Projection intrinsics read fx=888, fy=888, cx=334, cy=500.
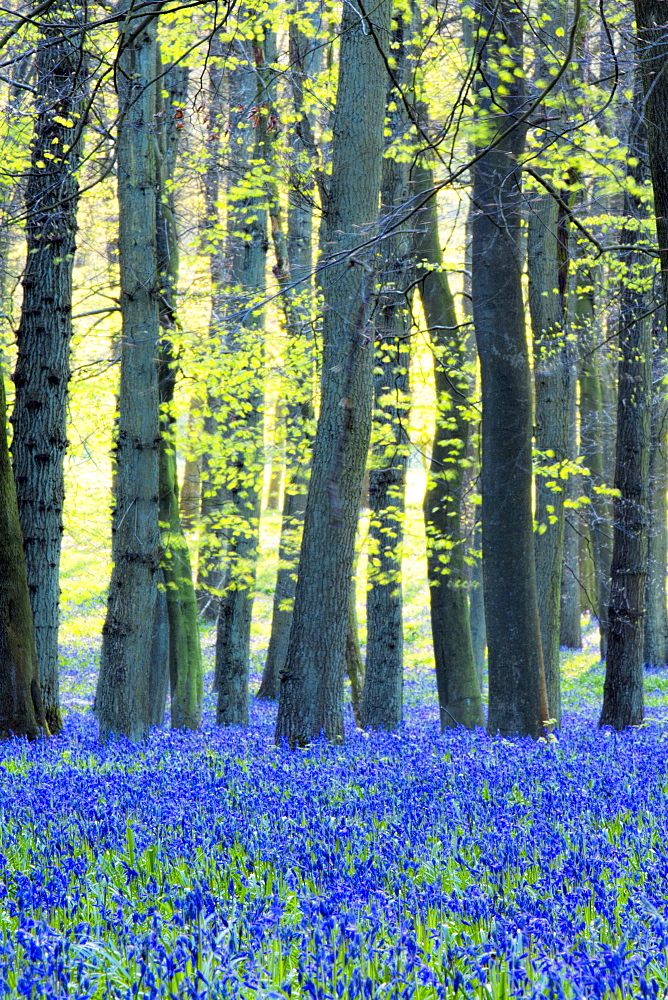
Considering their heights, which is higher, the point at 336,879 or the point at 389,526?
the point at 389,526

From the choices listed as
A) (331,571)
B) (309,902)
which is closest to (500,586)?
(331,571)

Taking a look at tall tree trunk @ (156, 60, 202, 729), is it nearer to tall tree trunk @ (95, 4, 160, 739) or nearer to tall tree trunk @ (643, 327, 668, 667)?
tall tree trunk @ (95, 4, 160, 739)

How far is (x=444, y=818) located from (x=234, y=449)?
1127cm

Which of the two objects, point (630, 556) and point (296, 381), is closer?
point (630, 556)

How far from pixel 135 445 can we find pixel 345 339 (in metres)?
3.25

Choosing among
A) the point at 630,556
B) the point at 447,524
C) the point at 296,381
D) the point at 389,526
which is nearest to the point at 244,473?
the point at 296,381

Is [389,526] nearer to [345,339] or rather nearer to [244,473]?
[244,473]

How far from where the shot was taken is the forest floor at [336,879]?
2334 millimetres

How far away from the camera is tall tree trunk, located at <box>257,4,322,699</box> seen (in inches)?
566

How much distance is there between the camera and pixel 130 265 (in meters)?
10.6

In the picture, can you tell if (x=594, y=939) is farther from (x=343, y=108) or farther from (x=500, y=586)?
(x=343, y=108)

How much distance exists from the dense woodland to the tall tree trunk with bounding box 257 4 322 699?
0.13 metres

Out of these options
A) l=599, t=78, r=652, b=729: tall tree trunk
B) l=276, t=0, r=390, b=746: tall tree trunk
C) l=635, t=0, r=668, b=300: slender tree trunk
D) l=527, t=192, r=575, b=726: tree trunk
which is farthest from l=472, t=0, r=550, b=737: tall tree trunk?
l=635, t=0, r=668, b=300: slender tree trunk

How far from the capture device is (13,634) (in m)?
8.30
